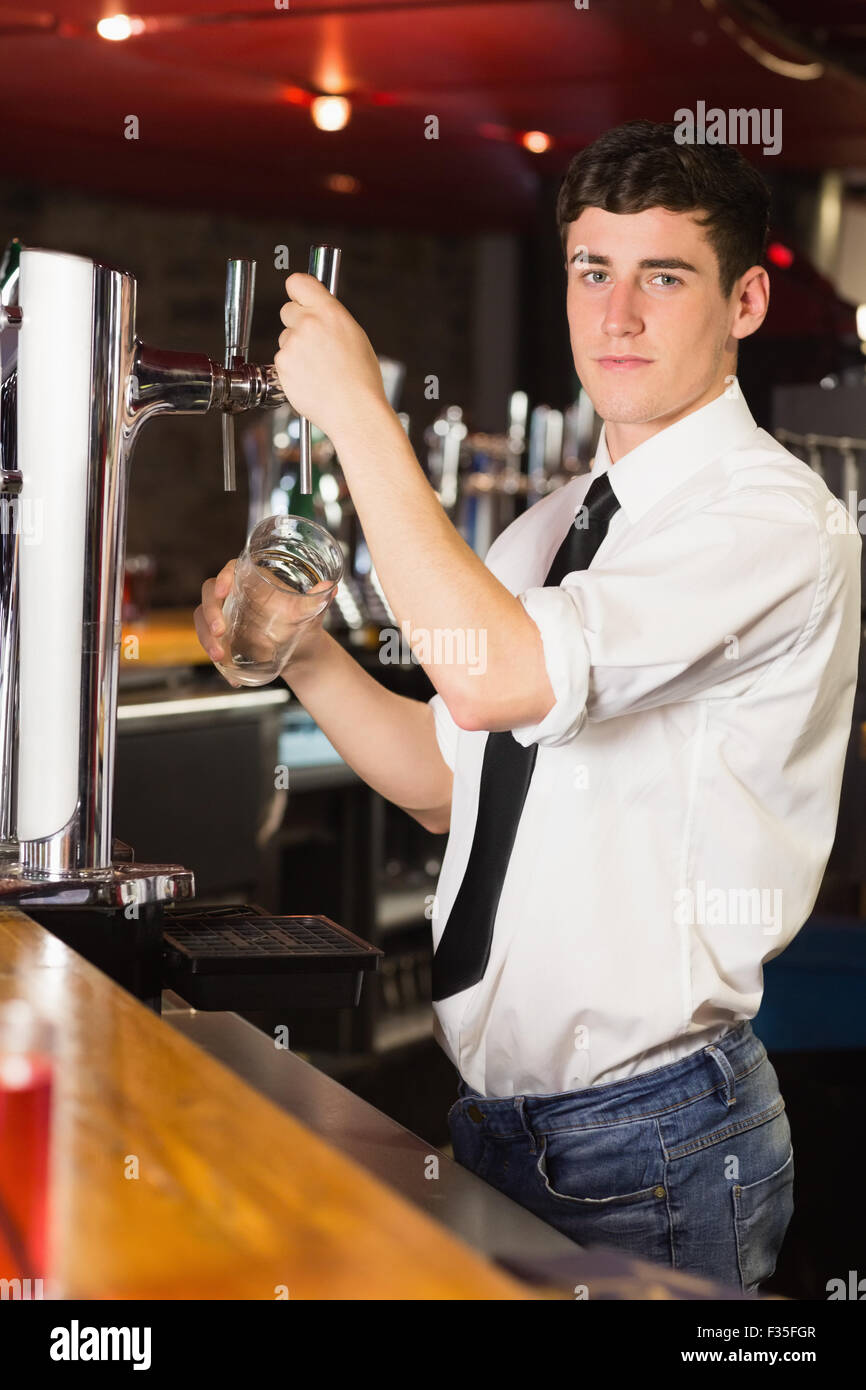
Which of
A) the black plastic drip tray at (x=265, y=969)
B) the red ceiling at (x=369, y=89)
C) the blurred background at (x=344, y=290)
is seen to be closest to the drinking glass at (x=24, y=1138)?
the black plastic drip tray at (x=265, y=969)

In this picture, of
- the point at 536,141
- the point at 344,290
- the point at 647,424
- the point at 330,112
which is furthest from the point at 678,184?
the point at 344,290

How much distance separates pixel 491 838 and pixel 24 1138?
0.68 metres

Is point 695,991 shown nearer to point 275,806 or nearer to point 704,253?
point 704,253

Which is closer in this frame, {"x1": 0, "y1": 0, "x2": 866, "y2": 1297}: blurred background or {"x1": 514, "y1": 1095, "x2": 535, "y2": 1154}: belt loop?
{"x1": 514, "y1": 1095, "x2": 535, "y2": 1154}: belt loop

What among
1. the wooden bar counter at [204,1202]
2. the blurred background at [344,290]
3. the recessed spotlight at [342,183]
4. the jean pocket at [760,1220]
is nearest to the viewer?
the wooden bar counter at [204,1202]

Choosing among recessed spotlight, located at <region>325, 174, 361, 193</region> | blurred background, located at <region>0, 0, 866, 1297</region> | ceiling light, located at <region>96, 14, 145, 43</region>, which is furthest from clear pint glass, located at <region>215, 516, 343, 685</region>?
recessed spotlight, located at <region>325, 174, 361, 193</region>

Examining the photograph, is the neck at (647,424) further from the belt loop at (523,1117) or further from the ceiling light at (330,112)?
the ceiling light at (330,112)

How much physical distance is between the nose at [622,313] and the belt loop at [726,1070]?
24.7 inches

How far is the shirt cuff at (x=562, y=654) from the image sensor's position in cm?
110

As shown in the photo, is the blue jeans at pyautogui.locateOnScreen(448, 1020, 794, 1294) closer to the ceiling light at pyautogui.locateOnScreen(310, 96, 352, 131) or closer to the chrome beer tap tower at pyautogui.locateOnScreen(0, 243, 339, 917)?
the chrome beer tap tower at pyautogui.locateOnScreen(0, 243, 339, 917)

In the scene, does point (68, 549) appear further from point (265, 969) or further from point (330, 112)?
point (330, 112)

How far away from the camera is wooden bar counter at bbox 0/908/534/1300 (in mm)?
596

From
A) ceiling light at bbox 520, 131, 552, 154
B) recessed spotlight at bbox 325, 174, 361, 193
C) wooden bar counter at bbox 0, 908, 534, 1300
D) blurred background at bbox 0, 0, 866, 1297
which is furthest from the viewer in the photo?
recessed spotlight at bbox 325, 174, 361, 193

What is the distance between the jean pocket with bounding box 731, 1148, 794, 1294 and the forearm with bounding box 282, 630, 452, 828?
0.52 metres
